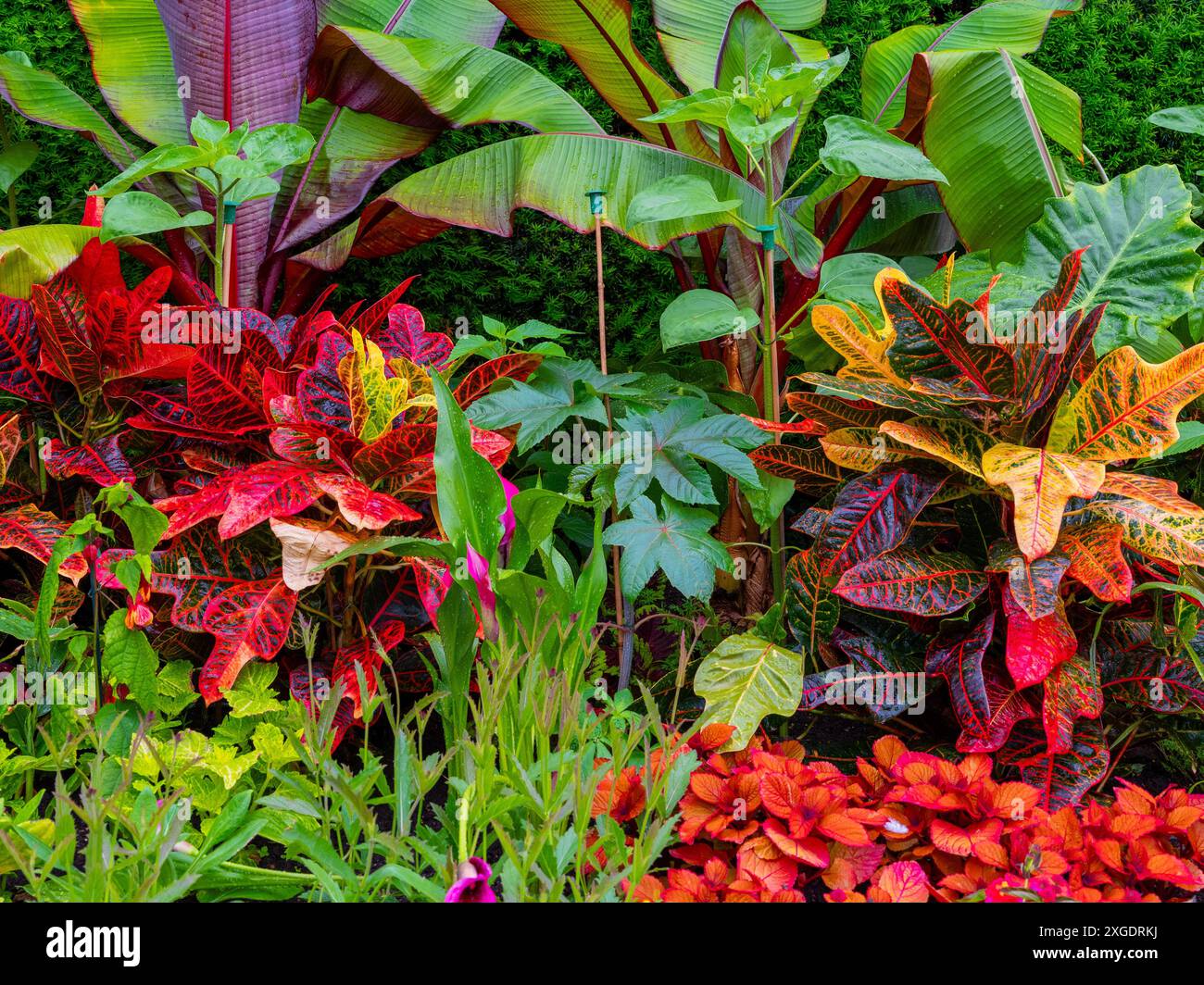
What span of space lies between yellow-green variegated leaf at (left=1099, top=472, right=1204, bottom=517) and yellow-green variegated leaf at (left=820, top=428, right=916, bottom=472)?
0.37m

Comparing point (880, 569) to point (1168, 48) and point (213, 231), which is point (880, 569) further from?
point (1168, 48)

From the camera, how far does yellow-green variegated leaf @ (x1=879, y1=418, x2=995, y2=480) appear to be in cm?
192

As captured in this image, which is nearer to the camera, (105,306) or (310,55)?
(105,306)

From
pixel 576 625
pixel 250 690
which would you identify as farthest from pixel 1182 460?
pixel 250 690

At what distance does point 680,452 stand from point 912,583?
0.63 meters

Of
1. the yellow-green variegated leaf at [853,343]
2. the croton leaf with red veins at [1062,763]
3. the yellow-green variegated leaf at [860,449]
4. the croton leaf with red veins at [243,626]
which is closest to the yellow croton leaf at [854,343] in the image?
the yellow-green variegated leaf at [853,343]

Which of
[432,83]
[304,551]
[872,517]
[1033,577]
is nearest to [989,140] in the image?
[872,517]

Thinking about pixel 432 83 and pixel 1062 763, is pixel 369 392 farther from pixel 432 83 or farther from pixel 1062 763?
pixel 1062 763

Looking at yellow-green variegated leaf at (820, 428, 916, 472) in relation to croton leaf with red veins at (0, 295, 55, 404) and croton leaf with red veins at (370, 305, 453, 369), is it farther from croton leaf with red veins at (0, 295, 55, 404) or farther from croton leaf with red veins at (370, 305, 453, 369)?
croton leaf with red veins at (0, 295, 55, 404)

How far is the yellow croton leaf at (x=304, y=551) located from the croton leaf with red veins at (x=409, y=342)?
1.82 ft

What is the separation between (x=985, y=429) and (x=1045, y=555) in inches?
10.8

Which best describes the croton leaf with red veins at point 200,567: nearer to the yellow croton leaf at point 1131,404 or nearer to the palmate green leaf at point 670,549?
the palmate green leaf at point 670,549

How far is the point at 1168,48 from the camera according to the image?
334cm

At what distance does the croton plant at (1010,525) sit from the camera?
1.84 metres
